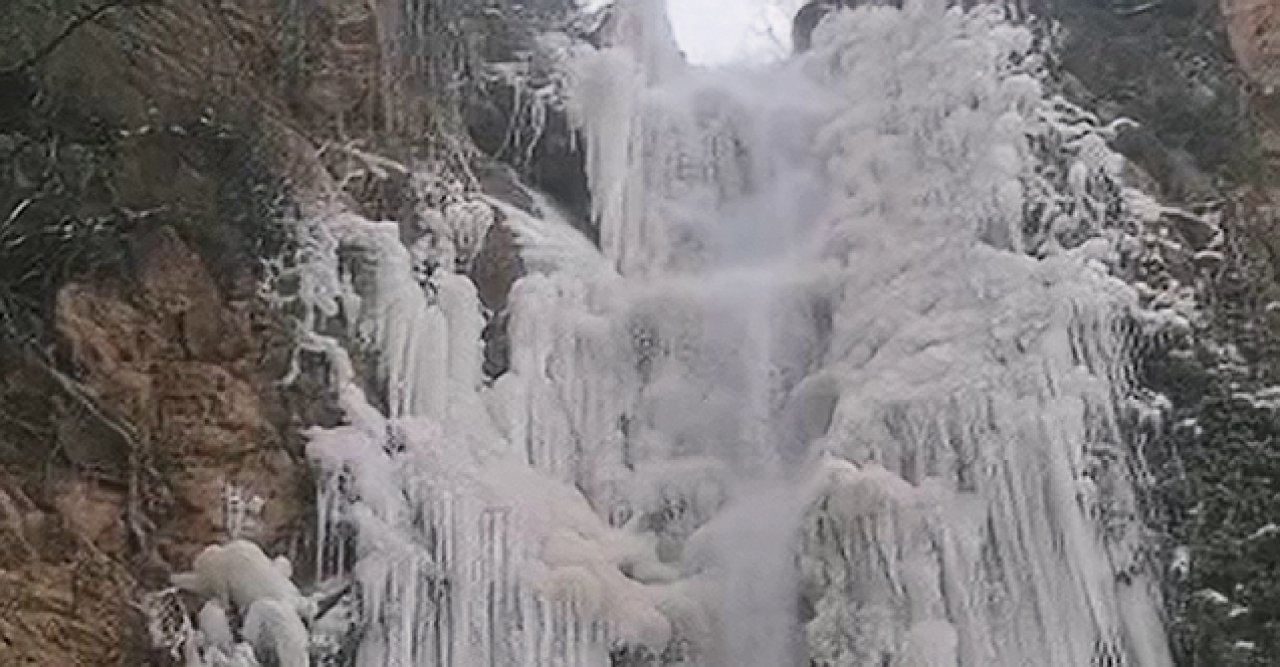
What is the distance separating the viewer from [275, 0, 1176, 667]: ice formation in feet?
31.8

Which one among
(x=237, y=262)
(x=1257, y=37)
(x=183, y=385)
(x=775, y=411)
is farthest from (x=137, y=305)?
(x=1257, y=37)

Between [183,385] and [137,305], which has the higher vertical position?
[137,305]

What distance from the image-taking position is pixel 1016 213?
11852mm

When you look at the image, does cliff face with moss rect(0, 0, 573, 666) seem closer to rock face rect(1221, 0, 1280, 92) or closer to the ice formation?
the ice formation

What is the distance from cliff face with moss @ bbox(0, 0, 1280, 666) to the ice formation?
1.05 feet

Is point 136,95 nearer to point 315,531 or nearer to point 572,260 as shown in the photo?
point 315,531

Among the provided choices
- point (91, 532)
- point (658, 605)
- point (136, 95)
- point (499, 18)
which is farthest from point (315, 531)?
point (499, 18)

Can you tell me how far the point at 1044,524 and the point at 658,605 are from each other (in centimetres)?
216

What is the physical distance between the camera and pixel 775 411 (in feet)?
38.7

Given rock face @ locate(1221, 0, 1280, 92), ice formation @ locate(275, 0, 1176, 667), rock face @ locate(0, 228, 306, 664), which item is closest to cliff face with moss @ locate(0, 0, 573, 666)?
rock face @ locate(0, 228, 306, 664)

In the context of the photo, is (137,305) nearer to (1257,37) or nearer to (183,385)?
(183,385)

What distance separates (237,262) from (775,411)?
3.68 m

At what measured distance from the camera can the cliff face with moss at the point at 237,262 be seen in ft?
28.3

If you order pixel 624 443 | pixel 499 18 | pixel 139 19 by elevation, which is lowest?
pixel 624 443
